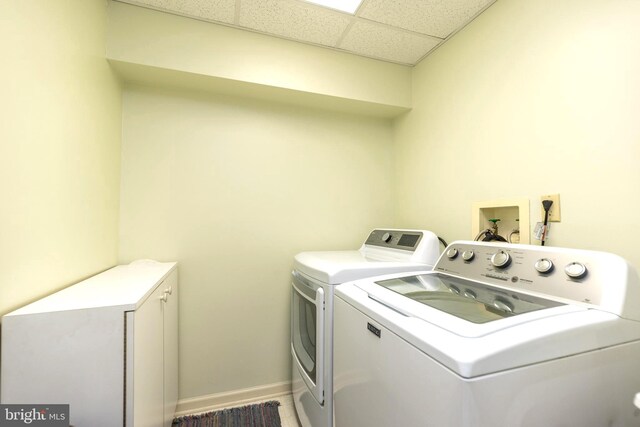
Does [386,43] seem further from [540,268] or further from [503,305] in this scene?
[503,305]

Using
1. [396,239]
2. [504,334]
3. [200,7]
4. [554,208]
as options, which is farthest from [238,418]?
[200,7]

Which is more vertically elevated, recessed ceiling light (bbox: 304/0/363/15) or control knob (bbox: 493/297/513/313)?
recessed ceiling light (bbox: 304/0/363/15)

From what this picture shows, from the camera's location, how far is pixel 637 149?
0.95m

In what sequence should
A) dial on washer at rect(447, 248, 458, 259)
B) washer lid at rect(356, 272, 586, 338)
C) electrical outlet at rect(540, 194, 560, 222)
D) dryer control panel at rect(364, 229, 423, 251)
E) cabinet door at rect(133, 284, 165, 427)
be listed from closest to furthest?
washer lid at rect(356, 272, 586, 338) → cabinet door at rect(133, 284, 165, 427) → electrical outlet at rect(540, 194, 560, 222) → dial on washer at rect(447, 248, 458, 259) → dryer control panel at rect(364, 229, 423, 251)

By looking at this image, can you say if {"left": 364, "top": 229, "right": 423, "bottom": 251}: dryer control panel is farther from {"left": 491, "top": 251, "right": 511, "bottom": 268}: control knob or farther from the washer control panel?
{"left": 491, "top": 251, "right": 511, "bottom": 268}: control knob

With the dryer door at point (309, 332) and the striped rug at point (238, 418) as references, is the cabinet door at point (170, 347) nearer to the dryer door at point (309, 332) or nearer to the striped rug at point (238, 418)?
the striped rug at point (238, 418)

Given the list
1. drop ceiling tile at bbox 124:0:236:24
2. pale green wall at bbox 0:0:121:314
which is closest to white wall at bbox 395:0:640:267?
drop ceiling tile at bbox 124:0:236:24

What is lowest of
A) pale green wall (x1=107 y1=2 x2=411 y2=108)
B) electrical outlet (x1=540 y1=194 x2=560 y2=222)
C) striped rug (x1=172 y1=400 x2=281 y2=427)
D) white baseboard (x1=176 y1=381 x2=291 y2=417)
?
striped rug (x1=172 y1=400 x2=281 y2=427)

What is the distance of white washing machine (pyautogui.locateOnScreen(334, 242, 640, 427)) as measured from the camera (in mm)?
577

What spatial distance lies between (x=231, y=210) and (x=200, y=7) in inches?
47.3

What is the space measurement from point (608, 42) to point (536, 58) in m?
0.26

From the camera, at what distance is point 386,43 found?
1.83 m

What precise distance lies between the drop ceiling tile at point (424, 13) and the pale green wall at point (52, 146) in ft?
4.66

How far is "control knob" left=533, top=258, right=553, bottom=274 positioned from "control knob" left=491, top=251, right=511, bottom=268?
91 mm
